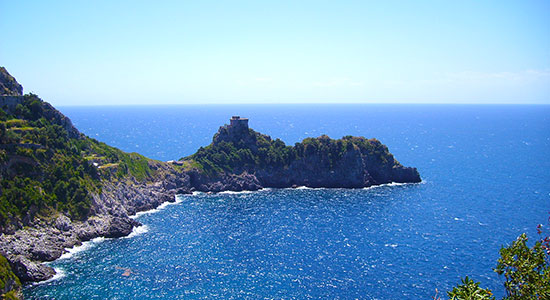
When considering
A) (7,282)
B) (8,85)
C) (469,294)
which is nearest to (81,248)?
(7,282)

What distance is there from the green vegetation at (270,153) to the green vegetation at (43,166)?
34.0 meters

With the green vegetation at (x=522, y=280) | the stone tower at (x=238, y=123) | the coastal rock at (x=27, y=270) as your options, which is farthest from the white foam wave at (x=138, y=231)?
the green vegetation at (x=522, y=280)

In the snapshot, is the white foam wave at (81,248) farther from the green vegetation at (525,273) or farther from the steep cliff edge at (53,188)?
the green vegetation at (525,273)

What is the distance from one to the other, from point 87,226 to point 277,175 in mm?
69562

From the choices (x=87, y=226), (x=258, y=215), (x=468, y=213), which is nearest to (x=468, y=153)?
A: (x=468, y=213)

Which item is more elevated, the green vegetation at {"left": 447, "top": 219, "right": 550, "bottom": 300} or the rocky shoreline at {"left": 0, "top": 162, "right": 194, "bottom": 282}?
Answer: the green vegetation at {"left": 447, "top": 219, "right": 550, "bottom": 300}

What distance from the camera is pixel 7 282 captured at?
5844 centimetres

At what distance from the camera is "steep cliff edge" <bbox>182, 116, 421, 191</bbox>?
451ft

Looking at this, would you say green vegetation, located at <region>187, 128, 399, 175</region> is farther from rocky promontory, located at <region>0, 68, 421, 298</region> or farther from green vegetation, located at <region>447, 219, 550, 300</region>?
green vegetation, located at <region>447, 219, 550, 300</region>

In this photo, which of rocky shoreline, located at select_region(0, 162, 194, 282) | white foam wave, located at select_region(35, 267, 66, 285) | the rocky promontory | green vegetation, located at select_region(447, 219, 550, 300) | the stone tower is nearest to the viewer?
green vegetation, located at select_region(447, 219, 550, 300)

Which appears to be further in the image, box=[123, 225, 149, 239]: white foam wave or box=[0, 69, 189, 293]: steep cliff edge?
box=[123, 225, 149, 239]: white foam wave

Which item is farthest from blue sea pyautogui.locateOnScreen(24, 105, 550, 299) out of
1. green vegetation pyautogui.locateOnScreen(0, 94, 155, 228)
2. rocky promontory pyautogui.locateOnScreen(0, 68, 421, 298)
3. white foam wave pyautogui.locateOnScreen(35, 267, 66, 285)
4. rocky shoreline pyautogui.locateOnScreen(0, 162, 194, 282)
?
green vegetation pyautogui.locateOnScreen(0, 94, 155, 228)

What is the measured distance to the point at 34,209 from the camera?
3169 inches

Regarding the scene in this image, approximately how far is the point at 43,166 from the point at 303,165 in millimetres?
83393
